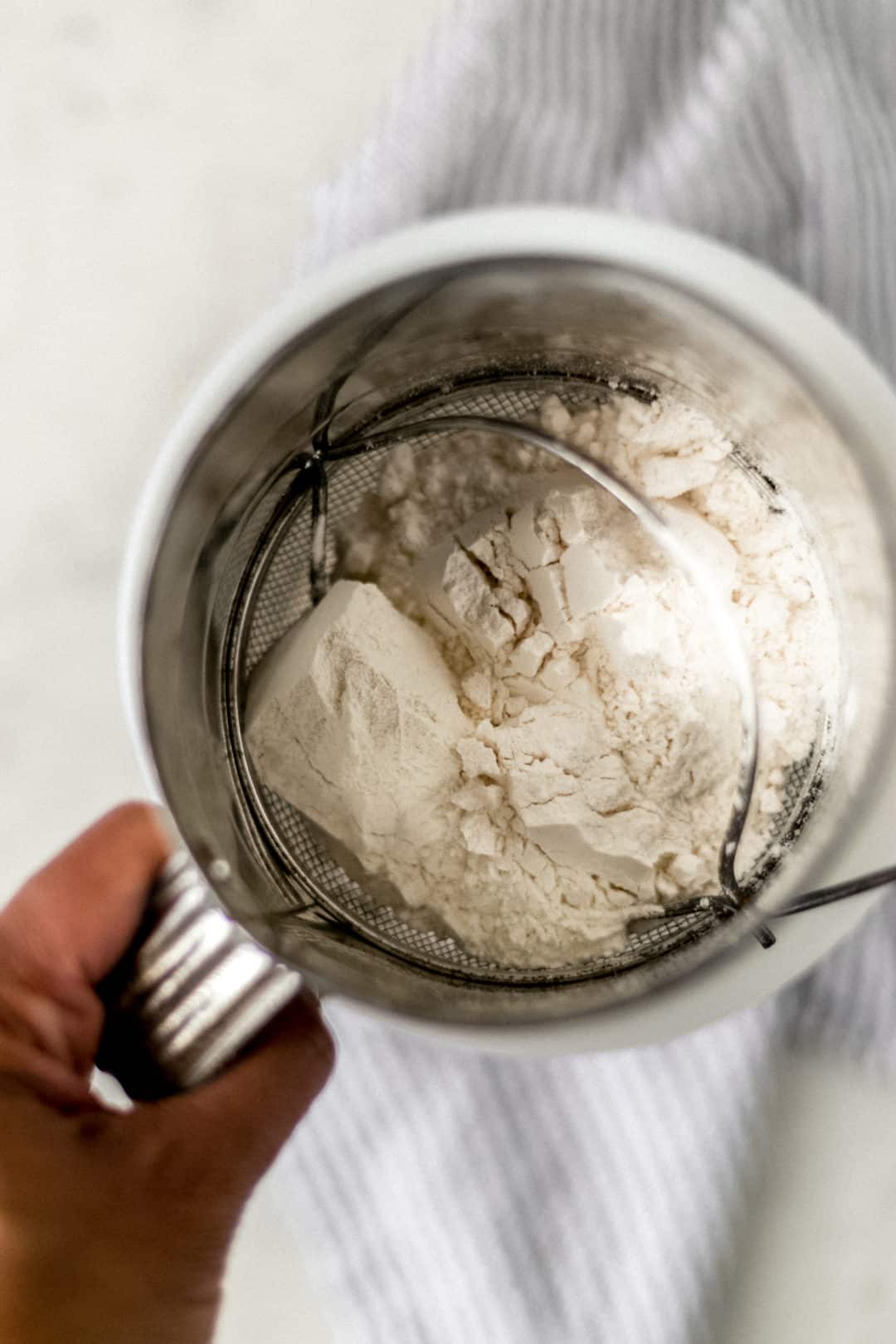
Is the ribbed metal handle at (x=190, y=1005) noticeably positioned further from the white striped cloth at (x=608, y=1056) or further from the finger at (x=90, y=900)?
the white striped cloth at (x=608, y=1056)

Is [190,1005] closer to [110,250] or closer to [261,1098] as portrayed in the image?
[261,1098]

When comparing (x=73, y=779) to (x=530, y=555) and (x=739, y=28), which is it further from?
(x=739, y=28)

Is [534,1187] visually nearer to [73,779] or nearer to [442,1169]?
[442,1169]

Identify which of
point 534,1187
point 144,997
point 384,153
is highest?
point 384,153

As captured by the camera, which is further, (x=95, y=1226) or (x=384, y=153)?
(x=384, y=153)

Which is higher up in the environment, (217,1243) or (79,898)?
(79,898)

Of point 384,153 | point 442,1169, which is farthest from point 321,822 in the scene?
point 384,153

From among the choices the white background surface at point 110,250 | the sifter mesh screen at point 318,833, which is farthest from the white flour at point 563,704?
the white background surface at point 110,250
